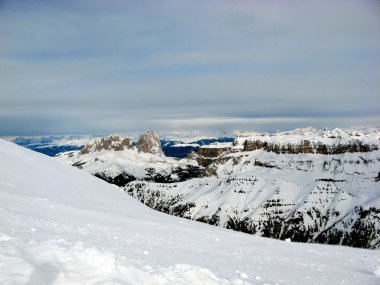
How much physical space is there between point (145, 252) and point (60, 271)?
6.16 meters

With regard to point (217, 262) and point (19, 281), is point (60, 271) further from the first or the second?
point (217, 262)

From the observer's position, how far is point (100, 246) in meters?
17.8

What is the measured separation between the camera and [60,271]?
40.1 feet

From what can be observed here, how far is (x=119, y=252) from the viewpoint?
17.3 m

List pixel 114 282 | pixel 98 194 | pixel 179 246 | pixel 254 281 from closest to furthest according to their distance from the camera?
pixel 114 282, pixel 254 281, pixel 179 246, pixel 98 194

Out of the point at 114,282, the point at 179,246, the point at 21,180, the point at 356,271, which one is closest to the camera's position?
the point at 114,282

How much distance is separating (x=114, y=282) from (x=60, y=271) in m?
1.86

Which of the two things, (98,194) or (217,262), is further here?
(98,194)

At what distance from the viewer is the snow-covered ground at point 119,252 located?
42.2ft

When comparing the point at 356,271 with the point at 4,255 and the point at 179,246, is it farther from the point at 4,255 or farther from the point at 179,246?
the point at 4,255

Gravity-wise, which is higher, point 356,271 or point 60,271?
point 60,271

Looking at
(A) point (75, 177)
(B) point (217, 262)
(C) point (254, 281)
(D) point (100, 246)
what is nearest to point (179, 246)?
(B) point (217, 262)

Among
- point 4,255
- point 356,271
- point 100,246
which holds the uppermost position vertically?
point 4,255

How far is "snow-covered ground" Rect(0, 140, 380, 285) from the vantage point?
1287 cm
